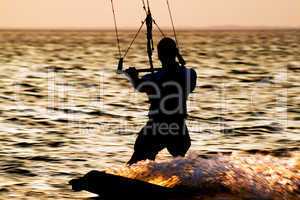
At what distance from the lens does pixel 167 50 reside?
1138 cm

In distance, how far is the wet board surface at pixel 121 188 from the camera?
11.5m

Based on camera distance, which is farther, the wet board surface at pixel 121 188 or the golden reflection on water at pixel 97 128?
the golden reflection on water at pixel 97 128

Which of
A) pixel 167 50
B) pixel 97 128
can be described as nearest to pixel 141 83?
pixel 167 50

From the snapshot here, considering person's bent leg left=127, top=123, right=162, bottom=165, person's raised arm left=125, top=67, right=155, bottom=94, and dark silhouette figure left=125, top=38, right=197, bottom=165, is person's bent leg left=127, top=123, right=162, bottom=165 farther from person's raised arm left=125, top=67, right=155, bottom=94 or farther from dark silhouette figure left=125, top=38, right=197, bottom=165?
person's raised arm left=125, top=67, right=155, bottom=94

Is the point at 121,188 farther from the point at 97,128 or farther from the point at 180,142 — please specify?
the point at 97,128

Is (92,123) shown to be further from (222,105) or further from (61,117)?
(222,105)

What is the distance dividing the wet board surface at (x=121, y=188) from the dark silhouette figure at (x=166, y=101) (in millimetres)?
533

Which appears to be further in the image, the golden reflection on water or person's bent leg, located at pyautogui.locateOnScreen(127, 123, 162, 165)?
the golden reflection on water

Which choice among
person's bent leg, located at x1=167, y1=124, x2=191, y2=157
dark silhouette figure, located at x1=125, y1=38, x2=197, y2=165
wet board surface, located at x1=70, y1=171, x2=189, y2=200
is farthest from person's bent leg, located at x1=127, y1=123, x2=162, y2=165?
wet board surface, located at x1=70, y1=171, x2=189, y2=200

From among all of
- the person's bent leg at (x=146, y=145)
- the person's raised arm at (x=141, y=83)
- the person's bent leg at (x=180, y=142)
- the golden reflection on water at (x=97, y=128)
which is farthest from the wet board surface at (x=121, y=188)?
the person's raised arm at (x=141, y=83)

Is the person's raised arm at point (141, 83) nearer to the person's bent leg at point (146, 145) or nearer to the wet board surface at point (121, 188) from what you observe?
the person's bent leg at point (146, 145)

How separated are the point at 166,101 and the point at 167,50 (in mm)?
832

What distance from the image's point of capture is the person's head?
1135cm

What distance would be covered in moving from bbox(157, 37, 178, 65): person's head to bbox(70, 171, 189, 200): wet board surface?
1.99m
